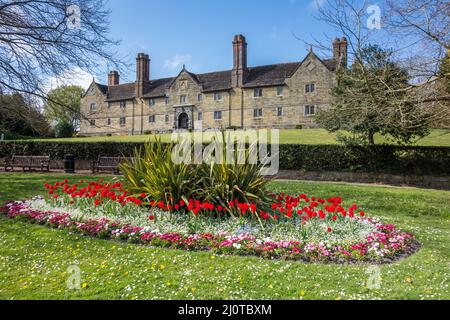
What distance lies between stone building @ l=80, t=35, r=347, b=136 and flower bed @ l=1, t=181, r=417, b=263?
3187 cm

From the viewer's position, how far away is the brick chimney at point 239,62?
4406cm

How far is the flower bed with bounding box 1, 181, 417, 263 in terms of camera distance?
525 centimetres

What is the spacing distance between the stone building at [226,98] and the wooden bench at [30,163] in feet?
61.1

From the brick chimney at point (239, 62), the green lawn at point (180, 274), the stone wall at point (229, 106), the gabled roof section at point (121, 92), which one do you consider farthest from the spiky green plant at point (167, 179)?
the gabled roof section at point (121, 92)

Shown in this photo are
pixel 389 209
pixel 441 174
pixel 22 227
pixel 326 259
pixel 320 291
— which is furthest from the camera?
pixel 441 174

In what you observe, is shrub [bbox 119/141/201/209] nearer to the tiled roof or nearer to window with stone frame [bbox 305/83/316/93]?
the tiled roof

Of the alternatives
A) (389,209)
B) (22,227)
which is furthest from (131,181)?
(389,209)

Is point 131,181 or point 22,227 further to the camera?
point 131,181

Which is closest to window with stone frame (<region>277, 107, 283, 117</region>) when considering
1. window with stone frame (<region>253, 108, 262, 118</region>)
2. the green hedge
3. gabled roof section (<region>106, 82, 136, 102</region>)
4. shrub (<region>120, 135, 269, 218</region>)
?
window with stone frame (<region>253, 108, 262, 118</region>)

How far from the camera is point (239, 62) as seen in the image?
1747 inches

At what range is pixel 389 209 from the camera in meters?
10.5

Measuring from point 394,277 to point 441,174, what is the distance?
49.6ft
